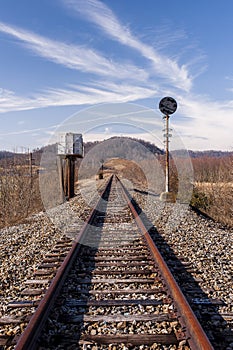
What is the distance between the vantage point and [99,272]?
4.77 metres

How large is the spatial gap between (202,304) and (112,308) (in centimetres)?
92

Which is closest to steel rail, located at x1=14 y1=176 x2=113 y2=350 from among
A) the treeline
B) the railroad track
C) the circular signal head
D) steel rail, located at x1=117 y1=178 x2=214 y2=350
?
the railroad track

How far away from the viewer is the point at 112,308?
11.9 ft

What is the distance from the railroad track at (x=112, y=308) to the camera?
2918 millimetres

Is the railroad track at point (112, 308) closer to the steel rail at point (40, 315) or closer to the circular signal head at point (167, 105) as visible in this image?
the steel rail at point (40, 315)

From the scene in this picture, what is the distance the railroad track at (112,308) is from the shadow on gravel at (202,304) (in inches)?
8.8

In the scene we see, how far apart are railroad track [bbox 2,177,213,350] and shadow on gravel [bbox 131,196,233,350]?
0.22 meters

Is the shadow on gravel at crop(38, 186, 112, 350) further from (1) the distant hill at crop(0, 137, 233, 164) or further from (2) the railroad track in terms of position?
(1) the distant hill at crop(0, 137, 233, 164)

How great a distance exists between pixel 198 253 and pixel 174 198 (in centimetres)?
656

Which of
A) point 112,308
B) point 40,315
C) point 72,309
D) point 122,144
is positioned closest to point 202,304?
point 112,308

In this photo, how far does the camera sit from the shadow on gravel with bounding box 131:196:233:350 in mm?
3047

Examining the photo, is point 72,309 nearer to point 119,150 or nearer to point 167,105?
point 167,105

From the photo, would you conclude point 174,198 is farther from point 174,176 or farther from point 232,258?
point 232,258

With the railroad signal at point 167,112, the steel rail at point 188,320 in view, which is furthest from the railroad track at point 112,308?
the railroad signal at point 167,112
